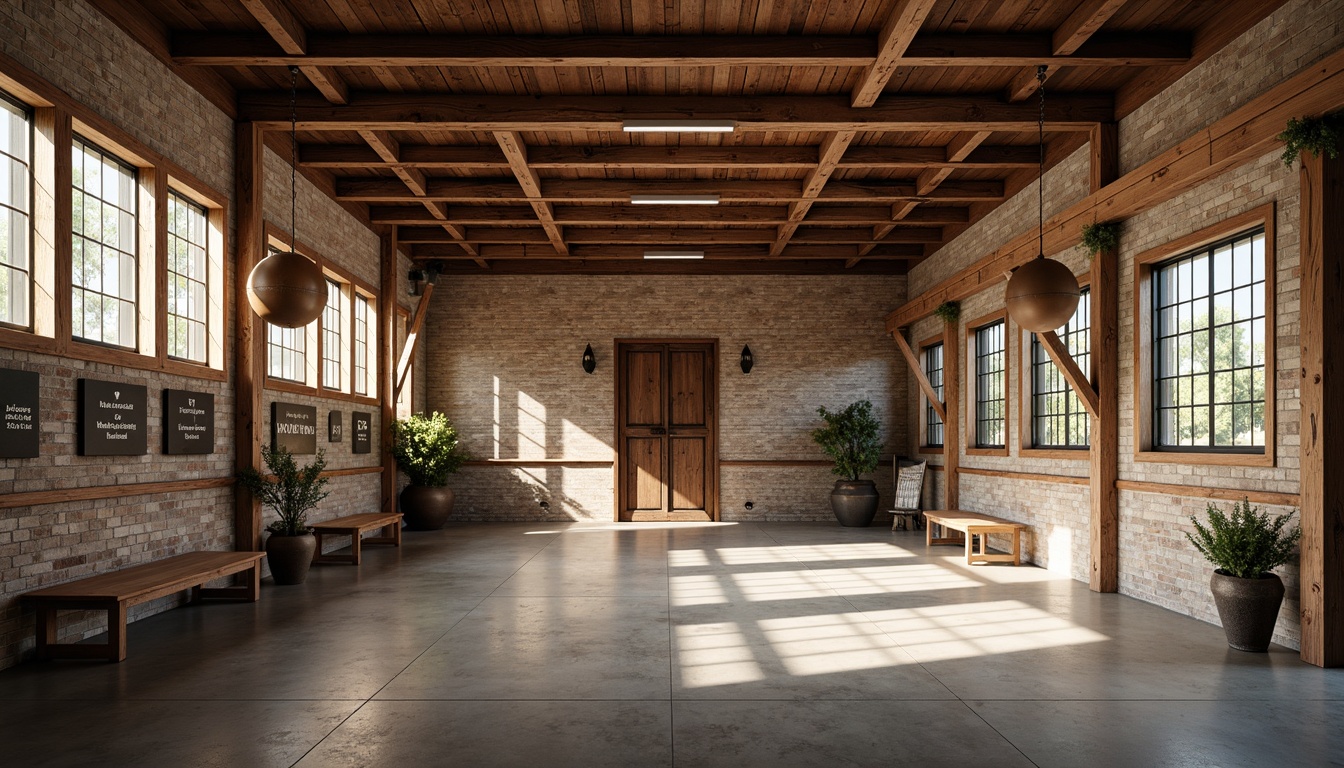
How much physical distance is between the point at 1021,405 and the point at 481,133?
19.9 feet

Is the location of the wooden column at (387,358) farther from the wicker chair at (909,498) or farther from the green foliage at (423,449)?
the wicker chair at (909,498)

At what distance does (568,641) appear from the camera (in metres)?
5.34

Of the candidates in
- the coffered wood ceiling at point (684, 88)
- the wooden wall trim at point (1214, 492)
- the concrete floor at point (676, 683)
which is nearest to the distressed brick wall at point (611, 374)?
the coffered wood ceiling at point (684, 88)

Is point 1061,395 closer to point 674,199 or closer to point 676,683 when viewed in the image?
Answer: point 674,199

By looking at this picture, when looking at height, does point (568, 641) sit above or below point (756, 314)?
below

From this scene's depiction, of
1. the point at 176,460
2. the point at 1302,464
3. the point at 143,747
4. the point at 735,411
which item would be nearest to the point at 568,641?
the point at 143,747

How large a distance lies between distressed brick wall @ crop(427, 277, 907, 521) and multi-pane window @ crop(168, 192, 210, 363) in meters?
6.48

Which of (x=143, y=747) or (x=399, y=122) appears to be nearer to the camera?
(x=143, y=747)

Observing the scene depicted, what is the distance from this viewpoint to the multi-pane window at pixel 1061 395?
8.09 m

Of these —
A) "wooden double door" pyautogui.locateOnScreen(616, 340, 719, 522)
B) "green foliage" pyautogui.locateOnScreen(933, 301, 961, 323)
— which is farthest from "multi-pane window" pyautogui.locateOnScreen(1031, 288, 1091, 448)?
"wooden double door" pyautogui.locateOnScreen(616, 340, 719, 522)


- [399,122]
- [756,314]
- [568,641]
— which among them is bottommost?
[568,641]

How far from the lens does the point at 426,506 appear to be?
11867 millimetres

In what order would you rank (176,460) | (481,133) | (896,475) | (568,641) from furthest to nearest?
1. (896,475)
2. (481,133)
3. (176,460)
4. (568,641)

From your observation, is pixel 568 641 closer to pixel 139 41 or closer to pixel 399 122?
pixel 399 122
